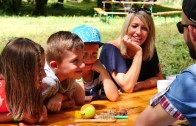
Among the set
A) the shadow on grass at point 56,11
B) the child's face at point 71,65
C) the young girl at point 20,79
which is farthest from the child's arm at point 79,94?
the shadow on grass at point 56,11

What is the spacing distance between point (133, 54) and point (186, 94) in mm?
1913

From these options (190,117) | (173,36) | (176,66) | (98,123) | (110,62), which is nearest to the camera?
(190,117)

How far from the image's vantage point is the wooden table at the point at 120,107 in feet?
7.17

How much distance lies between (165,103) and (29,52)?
0.92 meters

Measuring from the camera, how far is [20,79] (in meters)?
2.03

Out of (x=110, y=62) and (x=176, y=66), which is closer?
(x=110, y=62)

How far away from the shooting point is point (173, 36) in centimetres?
1028

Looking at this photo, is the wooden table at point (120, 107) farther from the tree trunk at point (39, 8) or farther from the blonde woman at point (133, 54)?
the tree trunk at point (39, 8)

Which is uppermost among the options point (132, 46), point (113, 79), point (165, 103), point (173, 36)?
point (165, 103)

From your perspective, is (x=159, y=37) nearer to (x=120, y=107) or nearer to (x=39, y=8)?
(x=120, y=107)

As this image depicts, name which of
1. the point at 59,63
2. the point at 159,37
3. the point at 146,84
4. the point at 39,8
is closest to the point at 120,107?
the point at 59,63

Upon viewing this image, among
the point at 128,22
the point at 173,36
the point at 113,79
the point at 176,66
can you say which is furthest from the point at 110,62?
the point at 173,36

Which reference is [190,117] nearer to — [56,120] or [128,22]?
[56,120]

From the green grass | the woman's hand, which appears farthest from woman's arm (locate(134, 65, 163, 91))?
the green grass
